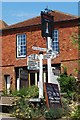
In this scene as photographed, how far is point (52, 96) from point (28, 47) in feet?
51.6

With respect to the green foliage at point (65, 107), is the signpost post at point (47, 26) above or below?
above

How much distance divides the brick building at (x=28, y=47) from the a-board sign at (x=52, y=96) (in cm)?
1175

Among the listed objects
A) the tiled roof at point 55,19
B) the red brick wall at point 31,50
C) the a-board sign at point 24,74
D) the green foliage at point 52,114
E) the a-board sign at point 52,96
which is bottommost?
the green foliage at point 52,114

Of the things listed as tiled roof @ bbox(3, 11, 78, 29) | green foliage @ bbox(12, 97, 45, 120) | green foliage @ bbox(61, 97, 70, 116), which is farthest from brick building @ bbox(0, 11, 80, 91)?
green foliage @ bbox(12, 97, 45, 120)

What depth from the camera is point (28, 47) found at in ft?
106

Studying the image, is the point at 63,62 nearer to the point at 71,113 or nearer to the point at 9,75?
the point at 9,75

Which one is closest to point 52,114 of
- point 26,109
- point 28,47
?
point 26,109

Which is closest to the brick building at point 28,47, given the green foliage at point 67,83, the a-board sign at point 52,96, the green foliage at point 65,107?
the green foliage at point 67,83

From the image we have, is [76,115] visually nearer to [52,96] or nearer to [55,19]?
[52,96]

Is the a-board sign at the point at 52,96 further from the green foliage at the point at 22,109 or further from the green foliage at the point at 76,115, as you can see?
the green foliage at the point at 76,115

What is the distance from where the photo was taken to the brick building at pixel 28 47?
2989cm

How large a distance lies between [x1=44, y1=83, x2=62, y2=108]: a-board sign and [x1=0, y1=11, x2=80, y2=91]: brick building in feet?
38.6

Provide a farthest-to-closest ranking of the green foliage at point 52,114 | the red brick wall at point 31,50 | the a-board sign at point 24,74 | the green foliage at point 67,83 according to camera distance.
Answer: the a-board sign at point 24,74 → the red brick wall at point 31,50 → the green foliage at point 67,83 → the green foliage at point 52,114

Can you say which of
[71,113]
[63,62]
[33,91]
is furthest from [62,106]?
[63,62]
